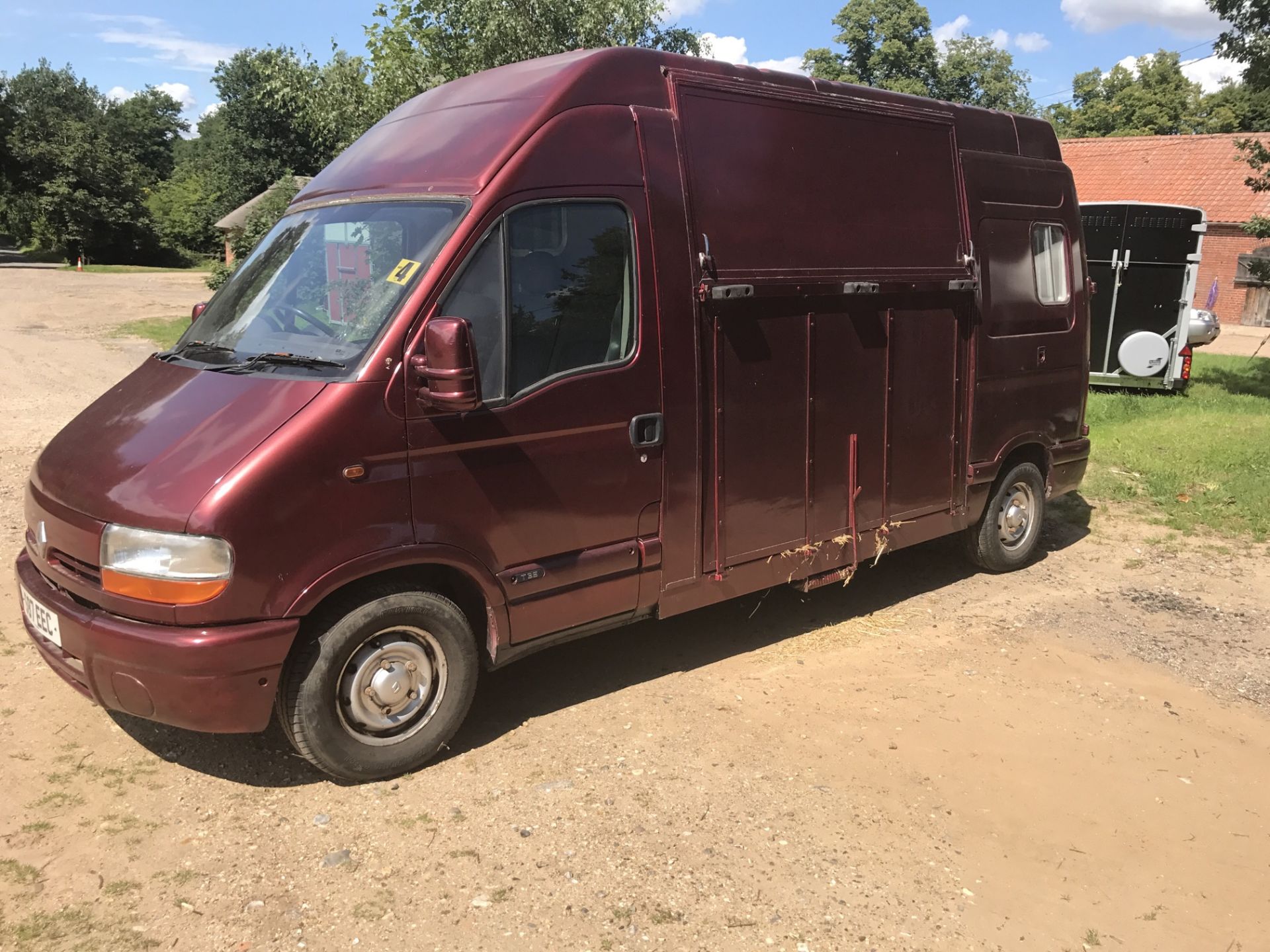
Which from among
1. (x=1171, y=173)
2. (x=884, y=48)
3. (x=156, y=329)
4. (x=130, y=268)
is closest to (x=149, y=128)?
(x=130, y=268)

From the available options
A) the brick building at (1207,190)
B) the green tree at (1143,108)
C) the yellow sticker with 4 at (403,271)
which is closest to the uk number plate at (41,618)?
the yellow sticker with 4 at (403,271)

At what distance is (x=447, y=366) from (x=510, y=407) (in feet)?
1.49

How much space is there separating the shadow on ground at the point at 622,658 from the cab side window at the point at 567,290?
1740 millimetres

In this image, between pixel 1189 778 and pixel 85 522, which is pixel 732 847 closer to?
pixel 1189 778

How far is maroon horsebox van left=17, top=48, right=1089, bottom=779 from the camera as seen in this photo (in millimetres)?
3648

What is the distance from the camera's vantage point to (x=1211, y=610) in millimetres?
6516

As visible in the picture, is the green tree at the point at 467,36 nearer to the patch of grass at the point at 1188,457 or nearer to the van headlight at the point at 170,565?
the patch of grass at the point at 1188,457

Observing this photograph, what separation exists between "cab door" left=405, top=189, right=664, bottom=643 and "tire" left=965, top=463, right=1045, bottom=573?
3219mm

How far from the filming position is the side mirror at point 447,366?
367 cm

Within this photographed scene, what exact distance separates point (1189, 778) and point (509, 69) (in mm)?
4542

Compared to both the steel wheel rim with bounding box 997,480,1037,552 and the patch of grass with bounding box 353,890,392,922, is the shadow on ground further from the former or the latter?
the patch of grass with bounding box 353,890,392,922

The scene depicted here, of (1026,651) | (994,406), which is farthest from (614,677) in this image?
(994,406)

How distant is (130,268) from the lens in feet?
169

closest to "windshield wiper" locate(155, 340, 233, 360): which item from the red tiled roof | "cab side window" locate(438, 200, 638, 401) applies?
"cab side window" locate(438, 200, 638, 401)
